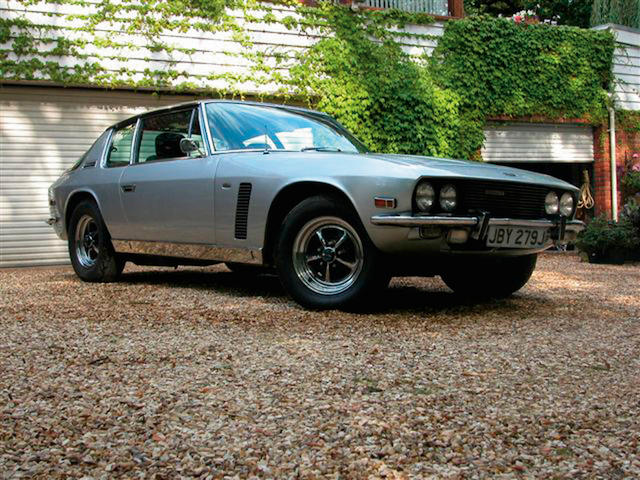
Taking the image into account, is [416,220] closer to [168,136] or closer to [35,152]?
[168,136]

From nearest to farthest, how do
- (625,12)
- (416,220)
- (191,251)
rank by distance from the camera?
(416,220)
(191,251)
(625,12)

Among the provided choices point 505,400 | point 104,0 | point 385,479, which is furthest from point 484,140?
point 385,479

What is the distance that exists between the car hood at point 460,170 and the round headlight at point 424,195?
0.08 metres

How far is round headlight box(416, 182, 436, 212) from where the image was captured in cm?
417

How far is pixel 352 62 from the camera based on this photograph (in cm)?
1165

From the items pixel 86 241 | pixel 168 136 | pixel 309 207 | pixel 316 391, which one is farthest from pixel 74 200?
pixel 316 391

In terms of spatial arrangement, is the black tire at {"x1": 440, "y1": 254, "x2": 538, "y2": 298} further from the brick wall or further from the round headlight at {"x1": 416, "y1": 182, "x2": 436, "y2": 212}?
the brick wall

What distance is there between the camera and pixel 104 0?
1011 centimetres

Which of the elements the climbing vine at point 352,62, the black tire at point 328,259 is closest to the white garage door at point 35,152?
the climbing vine at point 352,62

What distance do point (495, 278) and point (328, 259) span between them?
63.8 inches

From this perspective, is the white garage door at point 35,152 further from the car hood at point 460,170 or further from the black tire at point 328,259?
the car hood at point 460,170

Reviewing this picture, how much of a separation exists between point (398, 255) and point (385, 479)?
241 cm

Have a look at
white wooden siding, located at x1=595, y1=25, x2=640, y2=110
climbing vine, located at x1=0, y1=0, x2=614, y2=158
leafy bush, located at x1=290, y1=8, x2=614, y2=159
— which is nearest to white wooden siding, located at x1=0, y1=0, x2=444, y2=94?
climbing vine, located at x1=0, y1=0, x2=614, y2=158

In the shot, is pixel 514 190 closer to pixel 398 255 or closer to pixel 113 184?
pixel 398 255
